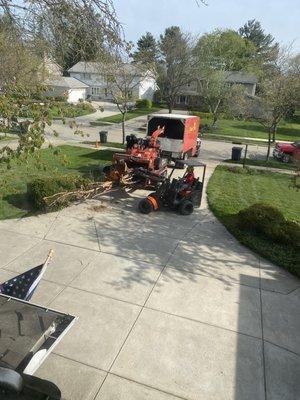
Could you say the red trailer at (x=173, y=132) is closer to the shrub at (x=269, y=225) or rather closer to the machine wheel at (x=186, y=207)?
the machine wheel at (x=186, y=207)

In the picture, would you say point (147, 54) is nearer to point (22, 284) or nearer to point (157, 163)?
point (157, 163)

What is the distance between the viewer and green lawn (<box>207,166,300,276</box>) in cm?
988

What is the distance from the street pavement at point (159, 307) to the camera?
5.57 m

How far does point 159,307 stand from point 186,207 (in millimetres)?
5510

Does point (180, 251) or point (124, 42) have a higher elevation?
point (124, 42)

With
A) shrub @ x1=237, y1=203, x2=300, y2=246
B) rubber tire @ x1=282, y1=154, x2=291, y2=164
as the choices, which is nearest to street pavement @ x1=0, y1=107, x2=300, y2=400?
shrub @ x1=237, y1=203, x2=300, y2=246

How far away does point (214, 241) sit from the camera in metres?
10.6

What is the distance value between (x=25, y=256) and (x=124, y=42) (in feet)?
18.8

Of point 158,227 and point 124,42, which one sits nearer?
point 124,42

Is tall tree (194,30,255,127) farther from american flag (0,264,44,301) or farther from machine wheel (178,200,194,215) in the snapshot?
american flag (0,264,44,301)

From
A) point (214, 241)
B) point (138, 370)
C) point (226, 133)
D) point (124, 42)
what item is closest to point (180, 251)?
point (214, 241)

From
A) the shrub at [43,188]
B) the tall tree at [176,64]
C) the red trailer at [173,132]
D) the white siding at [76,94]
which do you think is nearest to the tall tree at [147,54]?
the tall tree at [176,64]

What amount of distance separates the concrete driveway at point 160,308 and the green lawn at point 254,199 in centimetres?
45

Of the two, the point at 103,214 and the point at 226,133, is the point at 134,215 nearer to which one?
the point at 103,214
